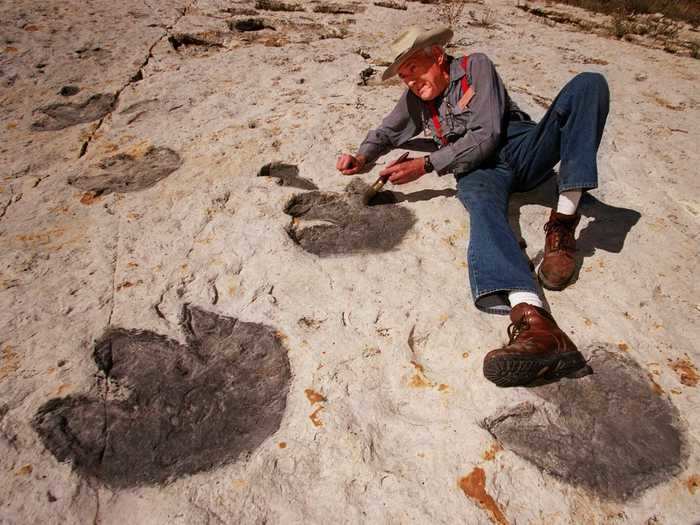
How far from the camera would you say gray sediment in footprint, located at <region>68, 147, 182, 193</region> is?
2506mm

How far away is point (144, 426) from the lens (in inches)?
55.9

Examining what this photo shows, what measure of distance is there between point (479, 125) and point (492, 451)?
1385 millimetres

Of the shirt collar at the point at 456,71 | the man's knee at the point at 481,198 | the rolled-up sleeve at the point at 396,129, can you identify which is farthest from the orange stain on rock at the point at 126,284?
the shirt collar at the point at 456,71

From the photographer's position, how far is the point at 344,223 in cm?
221

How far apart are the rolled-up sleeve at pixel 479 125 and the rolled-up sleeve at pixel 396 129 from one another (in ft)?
1.46

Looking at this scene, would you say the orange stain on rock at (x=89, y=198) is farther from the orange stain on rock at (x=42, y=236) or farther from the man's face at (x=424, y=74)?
the man's face at (x=424, y=74)

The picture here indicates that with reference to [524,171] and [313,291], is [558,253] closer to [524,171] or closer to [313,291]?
[524,171]

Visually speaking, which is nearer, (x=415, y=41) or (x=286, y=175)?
(x=415, y=41)

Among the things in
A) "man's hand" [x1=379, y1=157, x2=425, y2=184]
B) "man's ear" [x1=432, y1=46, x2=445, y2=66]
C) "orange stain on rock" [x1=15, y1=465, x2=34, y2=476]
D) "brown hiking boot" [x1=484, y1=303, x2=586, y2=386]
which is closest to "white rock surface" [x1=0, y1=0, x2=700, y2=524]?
"orange stain on rock" [x1=15, y1=465, x2=34, y2=476]

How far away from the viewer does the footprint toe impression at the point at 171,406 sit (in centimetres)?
134

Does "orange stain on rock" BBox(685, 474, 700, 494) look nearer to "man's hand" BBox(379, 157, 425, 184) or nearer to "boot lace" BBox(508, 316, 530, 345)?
"boot lace" BBox(508, 316, 530, 345)

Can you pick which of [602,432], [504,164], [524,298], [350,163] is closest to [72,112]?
[350,163]

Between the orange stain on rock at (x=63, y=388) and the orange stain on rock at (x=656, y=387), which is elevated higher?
the orange stain on rock at (x=656, y=387)

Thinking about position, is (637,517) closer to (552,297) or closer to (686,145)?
(552,297)
